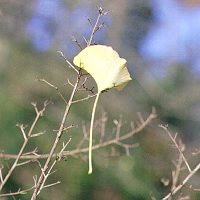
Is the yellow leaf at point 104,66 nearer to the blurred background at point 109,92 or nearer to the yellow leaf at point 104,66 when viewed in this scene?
the yellow leaf at point 104,66

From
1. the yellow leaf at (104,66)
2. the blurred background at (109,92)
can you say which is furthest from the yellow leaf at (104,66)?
the blurred background at (109,92)

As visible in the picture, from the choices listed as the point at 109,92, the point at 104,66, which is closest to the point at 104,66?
the point at 104,66

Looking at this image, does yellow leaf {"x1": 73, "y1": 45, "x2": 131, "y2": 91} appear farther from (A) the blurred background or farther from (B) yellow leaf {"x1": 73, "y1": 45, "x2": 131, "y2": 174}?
(A) the blurred background

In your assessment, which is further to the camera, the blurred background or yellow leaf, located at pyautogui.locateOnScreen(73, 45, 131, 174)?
the blurred background

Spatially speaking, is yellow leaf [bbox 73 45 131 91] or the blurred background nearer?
yellow leaf [bbox 73 45 131 91]

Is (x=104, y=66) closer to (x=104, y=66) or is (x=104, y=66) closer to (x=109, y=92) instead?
(x=104, y=66)

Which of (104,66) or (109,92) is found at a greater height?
(104,66)

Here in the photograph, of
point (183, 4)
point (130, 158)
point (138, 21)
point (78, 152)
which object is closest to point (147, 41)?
point (138, 21)

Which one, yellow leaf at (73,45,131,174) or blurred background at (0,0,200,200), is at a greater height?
yellow leaf at (73,45,131,174)

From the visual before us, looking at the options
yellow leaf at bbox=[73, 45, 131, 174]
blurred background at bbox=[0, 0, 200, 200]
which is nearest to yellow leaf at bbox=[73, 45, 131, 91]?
yellow leaf at bbox=[73, 45, 131, 174]
